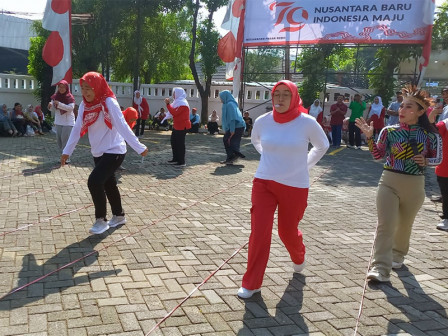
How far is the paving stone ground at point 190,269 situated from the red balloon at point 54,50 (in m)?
5.28

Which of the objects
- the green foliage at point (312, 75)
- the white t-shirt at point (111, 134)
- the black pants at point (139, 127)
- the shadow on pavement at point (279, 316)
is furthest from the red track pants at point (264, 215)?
the green foliage at point (312, 75)

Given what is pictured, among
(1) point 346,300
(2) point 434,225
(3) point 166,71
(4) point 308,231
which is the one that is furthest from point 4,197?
(3) point 166,71

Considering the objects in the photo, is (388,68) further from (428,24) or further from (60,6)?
(60,6)

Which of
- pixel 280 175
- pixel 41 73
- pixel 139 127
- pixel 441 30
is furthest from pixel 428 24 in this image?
pixel 41 73

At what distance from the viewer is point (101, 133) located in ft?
17.6

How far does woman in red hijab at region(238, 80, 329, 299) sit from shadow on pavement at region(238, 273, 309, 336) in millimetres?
171

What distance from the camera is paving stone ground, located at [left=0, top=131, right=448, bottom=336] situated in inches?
137

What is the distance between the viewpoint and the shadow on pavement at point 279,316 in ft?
11.2

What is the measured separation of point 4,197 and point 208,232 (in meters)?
3.49

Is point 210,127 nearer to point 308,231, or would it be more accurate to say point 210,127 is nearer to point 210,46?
point 210,46

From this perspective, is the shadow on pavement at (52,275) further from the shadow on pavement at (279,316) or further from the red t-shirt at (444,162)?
the red t-shirt at (444,162)

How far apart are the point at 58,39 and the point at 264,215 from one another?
1095 centimetres

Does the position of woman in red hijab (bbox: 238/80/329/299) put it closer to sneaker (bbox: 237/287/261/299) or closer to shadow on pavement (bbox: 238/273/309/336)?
sneaker (bbox: 237/287/261/299)

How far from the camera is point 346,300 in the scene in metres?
3.97
